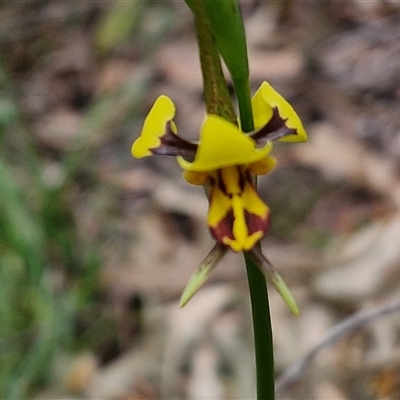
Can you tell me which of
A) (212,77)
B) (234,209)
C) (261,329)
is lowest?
(261,329)

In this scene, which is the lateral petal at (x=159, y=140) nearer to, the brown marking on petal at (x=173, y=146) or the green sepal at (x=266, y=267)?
the brown marking on petal at (x=173, y=146)

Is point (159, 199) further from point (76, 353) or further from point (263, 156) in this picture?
point (263, 156)

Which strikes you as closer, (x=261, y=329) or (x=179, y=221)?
(x=261, y=329)

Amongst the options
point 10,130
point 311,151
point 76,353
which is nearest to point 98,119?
point 10,130

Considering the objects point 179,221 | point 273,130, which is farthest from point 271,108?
point 179,221

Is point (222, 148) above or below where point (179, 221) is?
above

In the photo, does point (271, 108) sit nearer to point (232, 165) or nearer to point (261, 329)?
point (232, 165)

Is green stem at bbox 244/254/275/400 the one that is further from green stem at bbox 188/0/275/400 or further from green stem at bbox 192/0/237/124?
green stem at bbox 192/0/237/124
